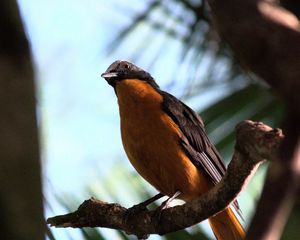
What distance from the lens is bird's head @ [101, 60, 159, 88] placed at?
4.61 metres

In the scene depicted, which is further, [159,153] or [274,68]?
[159,153]

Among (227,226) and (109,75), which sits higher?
(109,75)

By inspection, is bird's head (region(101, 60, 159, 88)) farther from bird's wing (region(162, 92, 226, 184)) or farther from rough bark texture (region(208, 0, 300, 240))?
rough bark texture (region(208, 0, 300, 240))

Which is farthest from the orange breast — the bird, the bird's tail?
the bird's tail

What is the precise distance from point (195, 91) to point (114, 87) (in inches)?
69.9

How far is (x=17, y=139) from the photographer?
1.70 metres

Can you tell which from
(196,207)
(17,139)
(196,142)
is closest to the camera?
(17,139)

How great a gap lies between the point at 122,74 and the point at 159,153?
1.04 m

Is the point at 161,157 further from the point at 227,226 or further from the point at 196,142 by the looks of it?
the point at 227,226

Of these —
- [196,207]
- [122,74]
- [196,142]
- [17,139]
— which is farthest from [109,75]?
[17,139]

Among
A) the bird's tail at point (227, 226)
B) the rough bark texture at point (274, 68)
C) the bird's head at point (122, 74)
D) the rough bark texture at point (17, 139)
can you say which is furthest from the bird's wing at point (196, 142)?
the rough bark texture at point (274, 68)

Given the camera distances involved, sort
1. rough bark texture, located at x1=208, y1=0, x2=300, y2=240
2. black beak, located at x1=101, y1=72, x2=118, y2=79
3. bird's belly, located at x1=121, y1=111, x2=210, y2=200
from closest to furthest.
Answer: rough bark texture, located at x1=208, y1=0, x2=300, y2=240 < bird's belly, located at x1=121, y1=111, x2=210, y2=200 < black beak, located at x1=101, y1=72, x2=118, y2=79

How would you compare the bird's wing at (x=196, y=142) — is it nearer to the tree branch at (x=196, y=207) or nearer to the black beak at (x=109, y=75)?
the black beak at (x=109, y=75)

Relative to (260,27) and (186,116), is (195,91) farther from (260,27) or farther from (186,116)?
(260,27)
